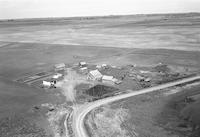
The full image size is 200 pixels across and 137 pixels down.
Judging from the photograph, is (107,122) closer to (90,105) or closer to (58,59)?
(90,105)

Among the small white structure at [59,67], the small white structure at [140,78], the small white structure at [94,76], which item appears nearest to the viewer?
the small white structure at [140,78]

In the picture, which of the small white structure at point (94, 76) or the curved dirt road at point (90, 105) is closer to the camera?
the curved dirt road at point (90, 105)

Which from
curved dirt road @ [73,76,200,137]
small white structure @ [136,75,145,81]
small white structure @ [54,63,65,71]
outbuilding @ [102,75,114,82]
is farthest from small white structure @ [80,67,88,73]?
curved dirt road @ [73,76,200,137]

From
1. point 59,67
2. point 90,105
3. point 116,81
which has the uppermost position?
point 59,67

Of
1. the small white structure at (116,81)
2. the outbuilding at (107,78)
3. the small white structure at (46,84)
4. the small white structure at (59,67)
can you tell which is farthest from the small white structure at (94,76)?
the small white structure at (59,67)

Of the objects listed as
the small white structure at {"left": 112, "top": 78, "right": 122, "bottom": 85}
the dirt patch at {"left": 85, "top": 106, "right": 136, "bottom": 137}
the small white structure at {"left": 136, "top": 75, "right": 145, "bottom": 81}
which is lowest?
the dirt patch at {"left": 85, "top": 106, "right": 136, "bottom": 137}

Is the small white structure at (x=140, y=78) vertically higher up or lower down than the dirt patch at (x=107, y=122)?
higher up

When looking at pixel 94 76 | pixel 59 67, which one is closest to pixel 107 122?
pixel 94 76

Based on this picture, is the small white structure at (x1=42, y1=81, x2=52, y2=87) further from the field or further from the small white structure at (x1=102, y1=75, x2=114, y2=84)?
the small white structure at (x1=102, y1=75, x2=114, y2=84)

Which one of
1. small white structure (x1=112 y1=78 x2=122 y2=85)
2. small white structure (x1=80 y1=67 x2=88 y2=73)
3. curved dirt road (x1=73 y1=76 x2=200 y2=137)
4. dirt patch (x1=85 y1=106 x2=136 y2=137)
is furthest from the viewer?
small white structure (x1=80 y1=67 x2=88 y2=73)

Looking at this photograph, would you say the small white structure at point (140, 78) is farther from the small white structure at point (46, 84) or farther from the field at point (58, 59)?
the small white structure at point (46, 84)

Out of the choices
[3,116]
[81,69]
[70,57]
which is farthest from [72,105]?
[70,57]
